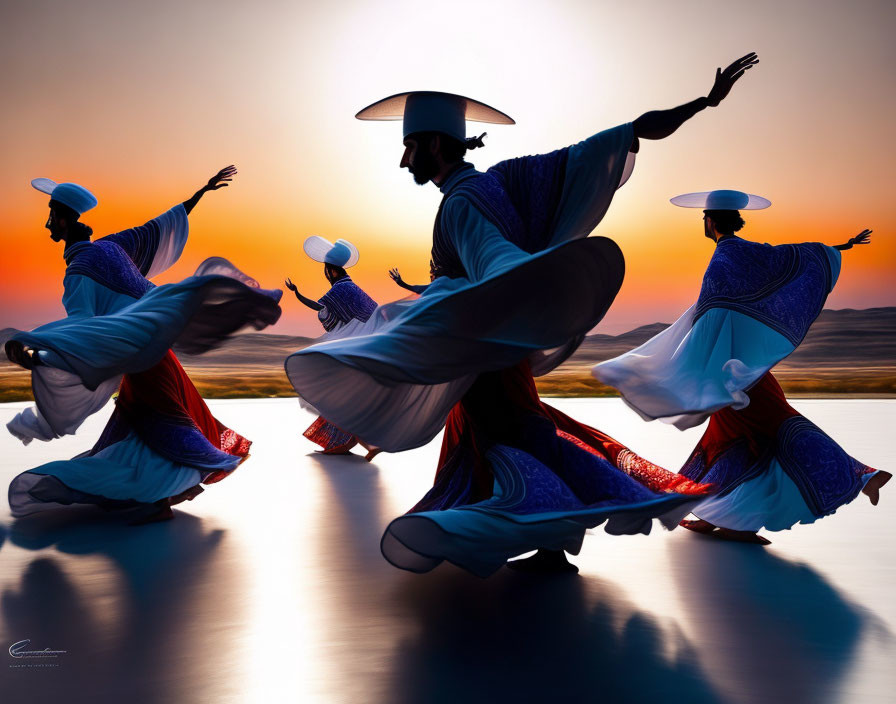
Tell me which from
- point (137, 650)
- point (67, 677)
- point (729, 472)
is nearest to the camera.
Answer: point (67, 677)

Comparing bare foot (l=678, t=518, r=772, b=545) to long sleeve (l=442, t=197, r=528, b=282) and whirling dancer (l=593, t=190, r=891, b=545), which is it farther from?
long sleeve (l=442, t=197, r=528, b=282)

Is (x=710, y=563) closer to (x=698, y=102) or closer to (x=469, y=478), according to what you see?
(x=469, y=478)

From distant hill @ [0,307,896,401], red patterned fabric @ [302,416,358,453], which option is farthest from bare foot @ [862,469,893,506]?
distant hill @ [0,307,896,401]

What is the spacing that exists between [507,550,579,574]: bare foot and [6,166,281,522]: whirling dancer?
58.1 inches

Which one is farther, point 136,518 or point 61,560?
point 136,518

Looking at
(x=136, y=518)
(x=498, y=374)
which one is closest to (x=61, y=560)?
(x=136, y=518)

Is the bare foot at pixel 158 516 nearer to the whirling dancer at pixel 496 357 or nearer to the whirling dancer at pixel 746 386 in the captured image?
the whirling dancer at pixel 496 357

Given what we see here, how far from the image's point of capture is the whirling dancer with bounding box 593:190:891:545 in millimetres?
2529

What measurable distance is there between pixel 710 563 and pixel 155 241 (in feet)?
10.00

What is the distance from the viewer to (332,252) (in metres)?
5.65

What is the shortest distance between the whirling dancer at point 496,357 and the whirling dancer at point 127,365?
120 centimetres

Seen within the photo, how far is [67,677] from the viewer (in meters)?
1.51

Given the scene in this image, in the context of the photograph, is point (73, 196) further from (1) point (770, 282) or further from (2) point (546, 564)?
(1) point (770, 282)

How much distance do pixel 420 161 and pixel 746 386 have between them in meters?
1.41
